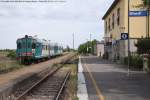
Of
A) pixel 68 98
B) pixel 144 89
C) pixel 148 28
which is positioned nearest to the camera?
pixel 68 98

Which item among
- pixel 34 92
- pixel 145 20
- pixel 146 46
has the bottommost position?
pixel 34 92

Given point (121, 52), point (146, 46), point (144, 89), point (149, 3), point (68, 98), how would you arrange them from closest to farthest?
point (68, 98), point (144, 89), point (149, 3), point (146, 46), point (121, 52)

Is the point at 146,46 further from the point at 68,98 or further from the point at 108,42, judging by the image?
the point at 108,42

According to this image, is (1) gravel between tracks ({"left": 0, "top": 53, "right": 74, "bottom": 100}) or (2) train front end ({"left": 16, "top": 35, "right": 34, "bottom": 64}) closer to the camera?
(1) gravel between tracks ({"left": 0, "top": 53, "right": 74, "bottom": 100})

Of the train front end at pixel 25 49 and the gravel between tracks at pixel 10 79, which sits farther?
the train front end at pixel 25 49

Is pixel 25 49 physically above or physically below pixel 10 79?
above

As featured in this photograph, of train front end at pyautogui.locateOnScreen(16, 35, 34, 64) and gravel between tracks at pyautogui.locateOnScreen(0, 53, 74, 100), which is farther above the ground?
train front end at pyautogui.locateOnScreen(16, 35, 34, 64)

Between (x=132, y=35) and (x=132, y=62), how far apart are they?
964 cm

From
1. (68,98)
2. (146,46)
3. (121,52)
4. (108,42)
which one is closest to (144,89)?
(68,98)

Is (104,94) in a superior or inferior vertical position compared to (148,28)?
inferior

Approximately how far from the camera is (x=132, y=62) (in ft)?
127

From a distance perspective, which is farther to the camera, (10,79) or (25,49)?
(25,49)

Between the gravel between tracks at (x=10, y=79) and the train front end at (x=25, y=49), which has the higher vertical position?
the train front end at (x=25, y=49)

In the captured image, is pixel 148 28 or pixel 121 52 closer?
pixel 148 28
